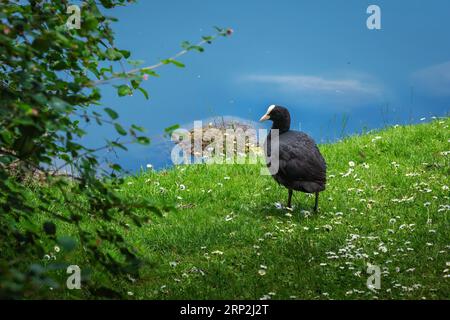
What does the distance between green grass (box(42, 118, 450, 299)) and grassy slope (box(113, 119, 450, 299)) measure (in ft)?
0.08

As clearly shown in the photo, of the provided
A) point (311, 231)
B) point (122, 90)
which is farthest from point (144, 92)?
point (311, 231)

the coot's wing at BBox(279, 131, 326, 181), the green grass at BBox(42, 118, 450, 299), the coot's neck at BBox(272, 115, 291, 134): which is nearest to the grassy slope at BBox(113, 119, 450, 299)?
the green grass at BBox(42, 118, 450, 299)

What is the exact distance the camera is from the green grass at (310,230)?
9805 mm

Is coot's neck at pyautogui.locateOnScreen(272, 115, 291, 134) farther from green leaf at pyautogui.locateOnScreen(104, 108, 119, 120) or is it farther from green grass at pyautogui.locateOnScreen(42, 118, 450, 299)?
green leaf at pyautogui.locateOnScreen(104, 108, 119, 120)

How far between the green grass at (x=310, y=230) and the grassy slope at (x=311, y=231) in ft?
0.08

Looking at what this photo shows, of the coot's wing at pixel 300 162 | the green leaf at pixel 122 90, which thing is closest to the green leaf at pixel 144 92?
the green leaf at pixel 122 90

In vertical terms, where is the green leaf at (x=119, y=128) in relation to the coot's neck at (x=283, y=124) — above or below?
below

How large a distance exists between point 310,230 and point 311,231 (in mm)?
51

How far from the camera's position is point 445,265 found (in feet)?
34.1

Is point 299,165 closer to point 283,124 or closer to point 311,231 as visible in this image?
point 311,231

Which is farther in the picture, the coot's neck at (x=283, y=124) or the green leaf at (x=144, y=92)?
the coot's neck at (x=283, y=124)

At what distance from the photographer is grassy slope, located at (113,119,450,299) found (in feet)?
32.2

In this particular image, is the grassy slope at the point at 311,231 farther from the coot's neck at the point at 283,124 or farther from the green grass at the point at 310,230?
the coot's neck at the point at 283,124
